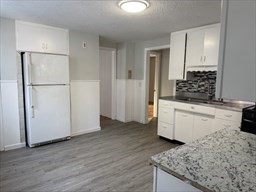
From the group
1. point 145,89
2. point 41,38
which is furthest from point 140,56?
point 41,38

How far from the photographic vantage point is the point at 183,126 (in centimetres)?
337

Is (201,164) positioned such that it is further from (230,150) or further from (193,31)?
(193,31)

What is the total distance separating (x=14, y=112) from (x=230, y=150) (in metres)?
3.42

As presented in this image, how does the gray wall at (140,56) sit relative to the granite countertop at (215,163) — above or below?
above

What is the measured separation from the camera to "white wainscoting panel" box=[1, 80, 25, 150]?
310 cm

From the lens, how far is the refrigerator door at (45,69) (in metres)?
3.09

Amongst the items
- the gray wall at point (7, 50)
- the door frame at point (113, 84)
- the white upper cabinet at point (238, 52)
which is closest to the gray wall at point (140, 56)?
the door frame at point (113, 84)

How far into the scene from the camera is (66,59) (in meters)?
3.46

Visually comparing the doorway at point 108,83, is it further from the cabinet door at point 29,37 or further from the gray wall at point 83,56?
the cabinet door at point 29,37

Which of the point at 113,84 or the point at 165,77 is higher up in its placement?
the point at 165,77

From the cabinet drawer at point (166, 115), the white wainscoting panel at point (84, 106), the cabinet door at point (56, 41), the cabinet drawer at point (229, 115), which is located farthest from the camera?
the white wainscoting panel at point (84, 106)

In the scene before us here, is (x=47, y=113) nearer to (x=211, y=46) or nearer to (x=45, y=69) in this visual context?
(x=45, y=69)

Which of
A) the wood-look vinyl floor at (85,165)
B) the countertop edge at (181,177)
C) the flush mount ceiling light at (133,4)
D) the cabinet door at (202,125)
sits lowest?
the wood-look vinyl floor at (85,165)

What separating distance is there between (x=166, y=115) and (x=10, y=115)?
9.71 feet
